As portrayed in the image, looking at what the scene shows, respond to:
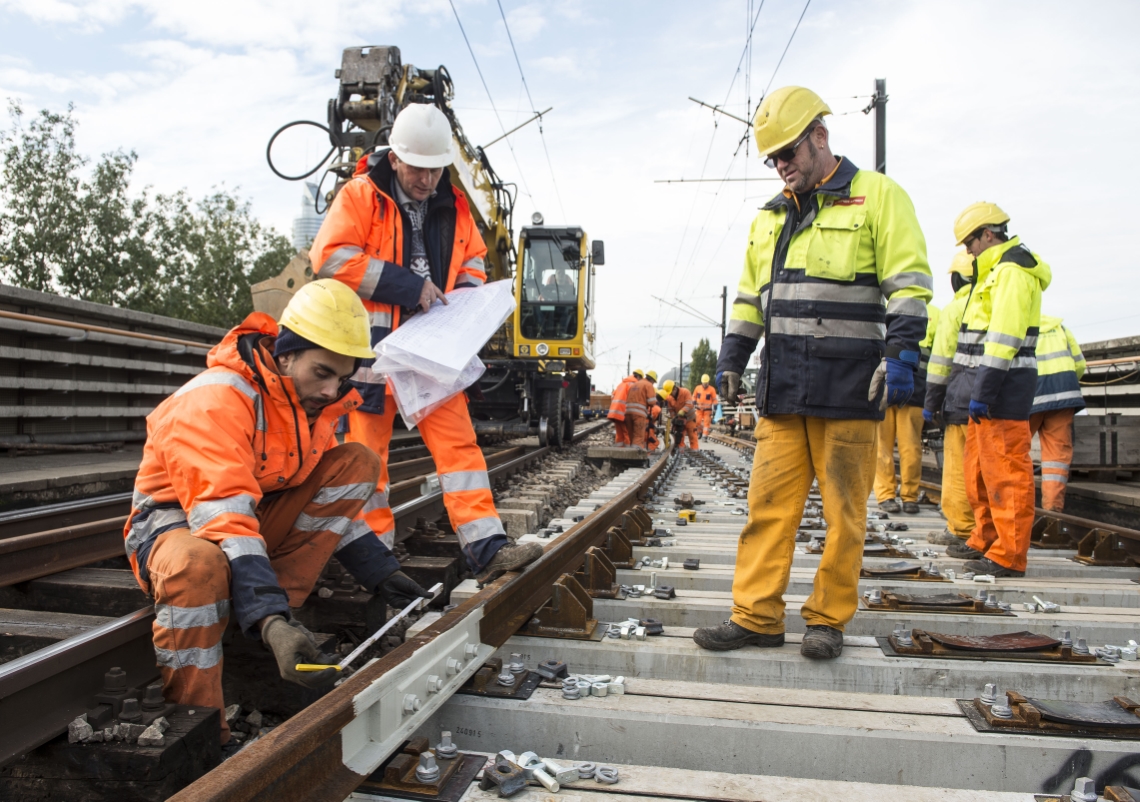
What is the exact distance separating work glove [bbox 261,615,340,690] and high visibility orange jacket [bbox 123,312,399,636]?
0.09 metres

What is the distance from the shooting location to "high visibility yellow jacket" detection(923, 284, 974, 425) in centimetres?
538

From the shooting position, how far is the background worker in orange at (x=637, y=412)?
12.3m

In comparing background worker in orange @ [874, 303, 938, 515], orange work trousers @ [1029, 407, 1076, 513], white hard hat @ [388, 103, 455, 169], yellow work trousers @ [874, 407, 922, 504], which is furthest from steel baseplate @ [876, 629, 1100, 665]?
yellow work trousers @ [874, 407, 922, 504]

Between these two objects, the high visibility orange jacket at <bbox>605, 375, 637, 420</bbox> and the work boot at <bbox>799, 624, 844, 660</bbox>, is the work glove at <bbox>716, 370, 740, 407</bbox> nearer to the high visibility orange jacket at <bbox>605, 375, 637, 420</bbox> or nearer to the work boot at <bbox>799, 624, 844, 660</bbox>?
the work boot at <bbox>799, 624, 844, 660</bbox>

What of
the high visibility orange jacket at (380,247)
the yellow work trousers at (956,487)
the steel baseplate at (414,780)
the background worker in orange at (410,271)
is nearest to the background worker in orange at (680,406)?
the yellow work trousers at (956,487)

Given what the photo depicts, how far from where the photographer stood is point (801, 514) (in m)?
2.78

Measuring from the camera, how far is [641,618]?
9.67ft

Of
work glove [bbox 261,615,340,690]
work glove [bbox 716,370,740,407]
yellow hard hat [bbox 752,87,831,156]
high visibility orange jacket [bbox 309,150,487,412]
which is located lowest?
work glove [bbox 261,615,340,690]

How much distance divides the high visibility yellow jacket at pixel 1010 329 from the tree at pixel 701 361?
66.7 m

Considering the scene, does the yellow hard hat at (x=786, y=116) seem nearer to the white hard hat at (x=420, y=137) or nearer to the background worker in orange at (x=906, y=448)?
the white hard hat at (x=420, y=137)

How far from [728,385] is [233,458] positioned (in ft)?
6.27

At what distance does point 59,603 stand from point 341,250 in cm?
192

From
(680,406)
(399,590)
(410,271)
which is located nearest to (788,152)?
(410,271)

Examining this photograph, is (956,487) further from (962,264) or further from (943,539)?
(962,264)
